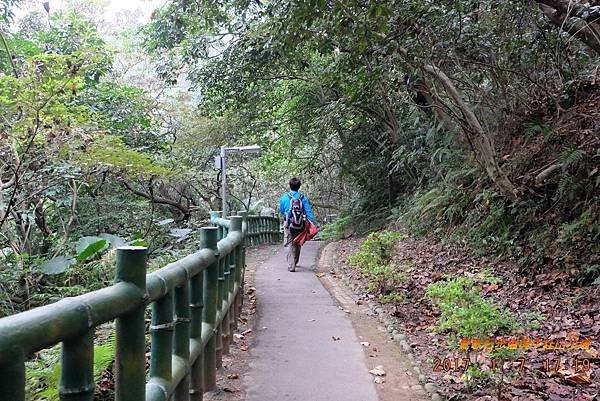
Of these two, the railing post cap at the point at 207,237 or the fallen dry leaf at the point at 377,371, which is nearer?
the railing post cap at the point at 207,237

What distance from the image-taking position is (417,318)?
6004 mm

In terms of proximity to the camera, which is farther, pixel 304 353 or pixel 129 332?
pixel 304 353

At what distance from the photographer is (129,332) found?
6.04 ft

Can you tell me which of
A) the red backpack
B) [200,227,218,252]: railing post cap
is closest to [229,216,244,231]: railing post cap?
[200,227,218,252]: railing post cap

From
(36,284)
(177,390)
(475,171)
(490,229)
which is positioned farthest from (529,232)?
(36,284)

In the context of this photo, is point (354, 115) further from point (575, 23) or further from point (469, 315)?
point (469, 315)

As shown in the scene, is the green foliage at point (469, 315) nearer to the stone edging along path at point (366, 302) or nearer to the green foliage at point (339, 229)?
the stone edging along path at point (366, 302)

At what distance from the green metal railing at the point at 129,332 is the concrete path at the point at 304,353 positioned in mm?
893

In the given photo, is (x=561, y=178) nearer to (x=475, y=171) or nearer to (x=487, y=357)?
(x=475, y=171)

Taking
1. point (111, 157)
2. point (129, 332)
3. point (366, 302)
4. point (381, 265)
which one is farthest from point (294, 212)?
point (129, 332)

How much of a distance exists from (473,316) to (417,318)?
2256mm

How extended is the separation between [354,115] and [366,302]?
339 inches
